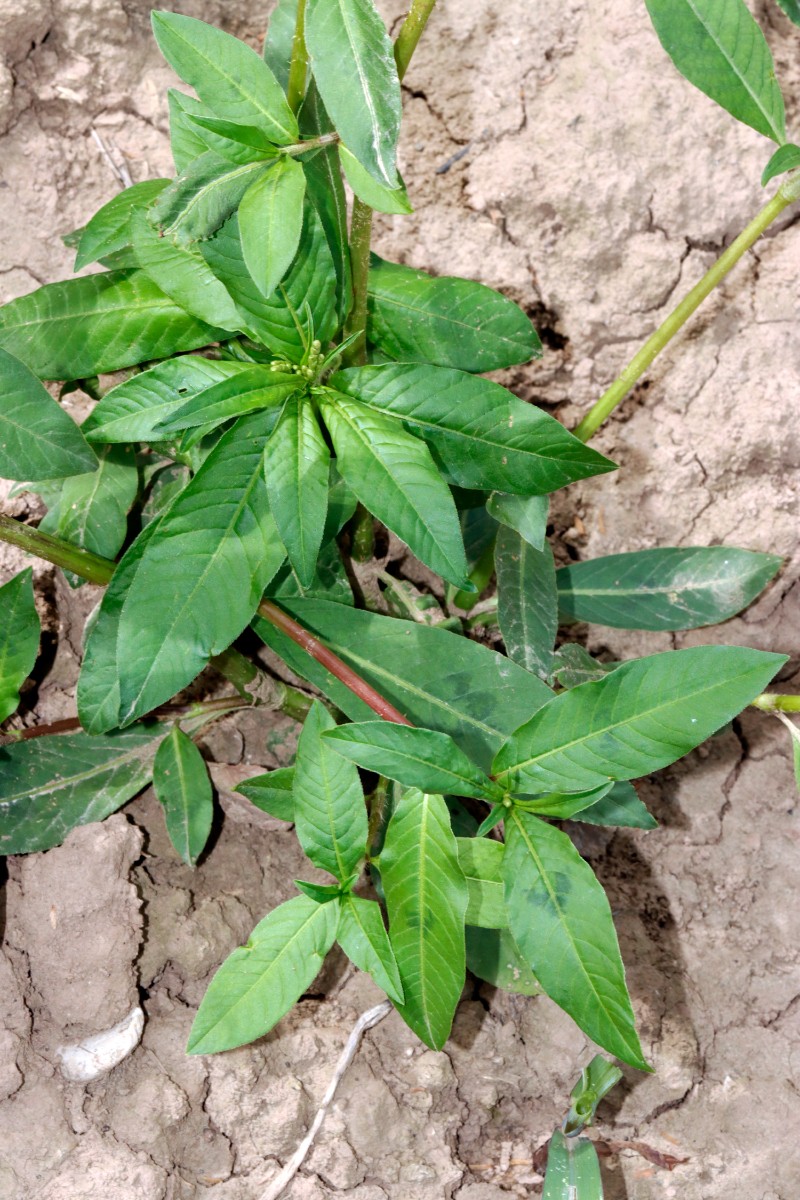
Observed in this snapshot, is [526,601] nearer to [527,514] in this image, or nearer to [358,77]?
[527,514]

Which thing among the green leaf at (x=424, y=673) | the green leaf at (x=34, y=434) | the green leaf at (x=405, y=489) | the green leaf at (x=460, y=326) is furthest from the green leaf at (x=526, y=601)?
the green leaf at (x=34, y=434)

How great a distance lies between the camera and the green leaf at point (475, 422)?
151 cm

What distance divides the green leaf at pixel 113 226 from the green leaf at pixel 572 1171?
5.87 feet

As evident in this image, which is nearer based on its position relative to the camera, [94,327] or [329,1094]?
[94,327]

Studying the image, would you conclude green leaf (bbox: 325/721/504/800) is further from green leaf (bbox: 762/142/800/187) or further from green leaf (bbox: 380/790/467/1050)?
green leaf (bbox: 762/142/800/187)

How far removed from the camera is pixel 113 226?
169cm

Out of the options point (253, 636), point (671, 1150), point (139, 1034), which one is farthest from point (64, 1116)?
point (671, 1150)

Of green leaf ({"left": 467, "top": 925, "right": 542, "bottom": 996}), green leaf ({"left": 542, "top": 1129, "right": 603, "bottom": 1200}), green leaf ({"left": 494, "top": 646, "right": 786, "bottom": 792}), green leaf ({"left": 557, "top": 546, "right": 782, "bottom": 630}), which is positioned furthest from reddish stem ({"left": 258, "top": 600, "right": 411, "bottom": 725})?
green leaf ({"left": 542, "top": 1129, "right": 603, "bottom": 1200})

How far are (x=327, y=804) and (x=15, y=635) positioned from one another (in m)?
0.69

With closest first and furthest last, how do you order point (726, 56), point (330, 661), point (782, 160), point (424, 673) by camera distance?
1. point (782, 160)
2. point (726, 56)
3. point (330, 661)
4. point (424, 673)

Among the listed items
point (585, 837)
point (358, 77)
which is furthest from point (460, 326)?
point (585, 837)

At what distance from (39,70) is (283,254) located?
4.17 ft

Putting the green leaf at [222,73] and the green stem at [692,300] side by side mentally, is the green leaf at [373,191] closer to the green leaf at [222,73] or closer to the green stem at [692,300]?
the green leaf at [222,73]

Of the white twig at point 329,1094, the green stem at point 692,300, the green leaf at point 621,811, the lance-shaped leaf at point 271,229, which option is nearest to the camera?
the lance-shaped leaf at point 271,229
